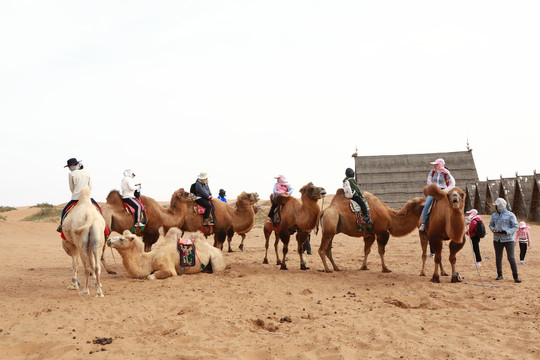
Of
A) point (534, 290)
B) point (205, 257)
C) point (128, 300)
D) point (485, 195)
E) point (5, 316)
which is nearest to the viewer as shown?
point (5, 316)

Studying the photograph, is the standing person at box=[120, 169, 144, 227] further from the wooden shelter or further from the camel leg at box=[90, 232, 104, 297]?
the wooden shelter

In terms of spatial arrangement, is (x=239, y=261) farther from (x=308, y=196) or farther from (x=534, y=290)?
(x=534, y=290)

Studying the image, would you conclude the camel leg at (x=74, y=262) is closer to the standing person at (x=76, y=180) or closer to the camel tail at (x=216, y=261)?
the standing person at (x=76, y=180)

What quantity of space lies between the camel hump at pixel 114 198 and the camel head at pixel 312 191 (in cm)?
450

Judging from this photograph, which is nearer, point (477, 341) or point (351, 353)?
point (351, 353)

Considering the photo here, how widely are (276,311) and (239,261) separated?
5.94m

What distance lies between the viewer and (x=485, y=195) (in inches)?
1039

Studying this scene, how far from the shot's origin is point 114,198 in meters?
10.2

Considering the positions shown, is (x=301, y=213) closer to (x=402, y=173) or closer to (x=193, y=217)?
(x=193, y=217)

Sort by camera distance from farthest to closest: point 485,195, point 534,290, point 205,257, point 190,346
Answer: point 485,195
point 205,257
point 534,290
point 190,346

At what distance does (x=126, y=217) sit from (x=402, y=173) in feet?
77.4

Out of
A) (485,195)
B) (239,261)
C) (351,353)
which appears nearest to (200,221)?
(239,261)

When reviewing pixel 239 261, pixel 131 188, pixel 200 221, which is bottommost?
pixel 239 261

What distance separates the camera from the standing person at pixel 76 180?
7816 millimetres
